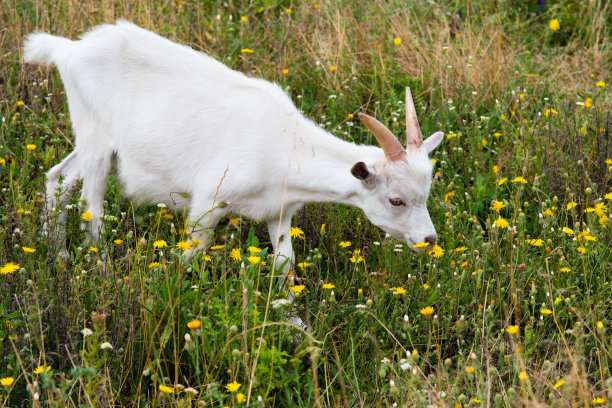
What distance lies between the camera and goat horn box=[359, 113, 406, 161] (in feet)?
13.6

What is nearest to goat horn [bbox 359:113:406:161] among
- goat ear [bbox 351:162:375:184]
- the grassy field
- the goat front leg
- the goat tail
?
goat ear [bbox 351:162:375:184]

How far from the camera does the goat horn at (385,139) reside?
13.6 ft

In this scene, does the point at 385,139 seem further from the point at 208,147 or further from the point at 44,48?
the point at 44,48

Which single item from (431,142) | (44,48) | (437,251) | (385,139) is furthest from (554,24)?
(44,48)

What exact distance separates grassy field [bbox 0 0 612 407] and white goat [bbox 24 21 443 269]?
0.19 meters

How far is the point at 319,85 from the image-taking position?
261 inches

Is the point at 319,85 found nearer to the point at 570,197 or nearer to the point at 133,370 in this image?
the point at 570,197

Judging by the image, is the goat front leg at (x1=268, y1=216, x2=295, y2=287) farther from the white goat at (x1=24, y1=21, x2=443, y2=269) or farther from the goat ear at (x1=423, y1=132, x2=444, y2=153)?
the goat ear at (x1=423, y1=132, x2=444, y2=153)

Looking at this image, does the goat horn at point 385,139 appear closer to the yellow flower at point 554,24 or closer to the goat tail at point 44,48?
the goat tail at point 44,48

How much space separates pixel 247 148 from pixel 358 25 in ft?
9.69

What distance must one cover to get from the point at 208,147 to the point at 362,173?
0.97 metres

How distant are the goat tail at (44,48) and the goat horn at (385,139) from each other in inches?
88.0

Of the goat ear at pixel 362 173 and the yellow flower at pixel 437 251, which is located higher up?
the goat ear at pixel 362 173

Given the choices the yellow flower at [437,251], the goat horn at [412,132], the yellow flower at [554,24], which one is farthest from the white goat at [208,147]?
the yellow flower at [554,24]
